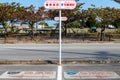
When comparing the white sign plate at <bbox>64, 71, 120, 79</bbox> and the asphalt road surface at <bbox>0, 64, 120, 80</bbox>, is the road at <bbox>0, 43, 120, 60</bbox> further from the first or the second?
the white sign plate at <bbox>64, 71, 120, 79</bbox>

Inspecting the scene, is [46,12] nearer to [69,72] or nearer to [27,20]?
[27,20]

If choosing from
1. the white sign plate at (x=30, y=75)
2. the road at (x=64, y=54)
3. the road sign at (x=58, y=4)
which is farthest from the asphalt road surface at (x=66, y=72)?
the road at (x=64, y=54)

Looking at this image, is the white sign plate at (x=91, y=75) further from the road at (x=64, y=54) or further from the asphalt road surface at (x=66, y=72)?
the road at (x=64, y=54)

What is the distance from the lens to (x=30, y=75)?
12531 millimetres

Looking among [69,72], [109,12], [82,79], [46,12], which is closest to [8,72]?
[69,72]

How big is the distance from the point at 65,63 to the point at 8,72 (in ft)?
12.5

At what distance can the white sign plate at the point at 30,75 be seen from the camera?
1206 centimetres

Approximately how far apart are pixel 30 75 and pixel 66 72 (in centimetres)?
142

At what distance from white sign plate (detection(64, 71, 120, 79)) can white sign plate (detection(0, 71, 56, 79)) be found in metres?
0.55

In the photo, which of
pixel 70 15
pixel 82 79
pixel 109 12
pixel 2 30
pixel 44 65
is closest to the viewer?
pixel 82 79

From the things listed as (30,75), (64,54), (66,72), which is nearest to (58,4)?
(66,72)

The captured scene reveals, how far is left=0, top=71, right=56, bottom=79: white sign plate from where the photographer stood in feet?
39.6

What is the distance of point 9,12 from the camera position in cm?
4203

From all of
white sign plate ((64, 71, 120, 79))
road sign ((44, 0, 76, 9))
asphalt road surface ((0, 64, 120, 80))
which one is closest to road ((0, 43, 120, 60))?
road sign ((44, 0, 76, 9))
